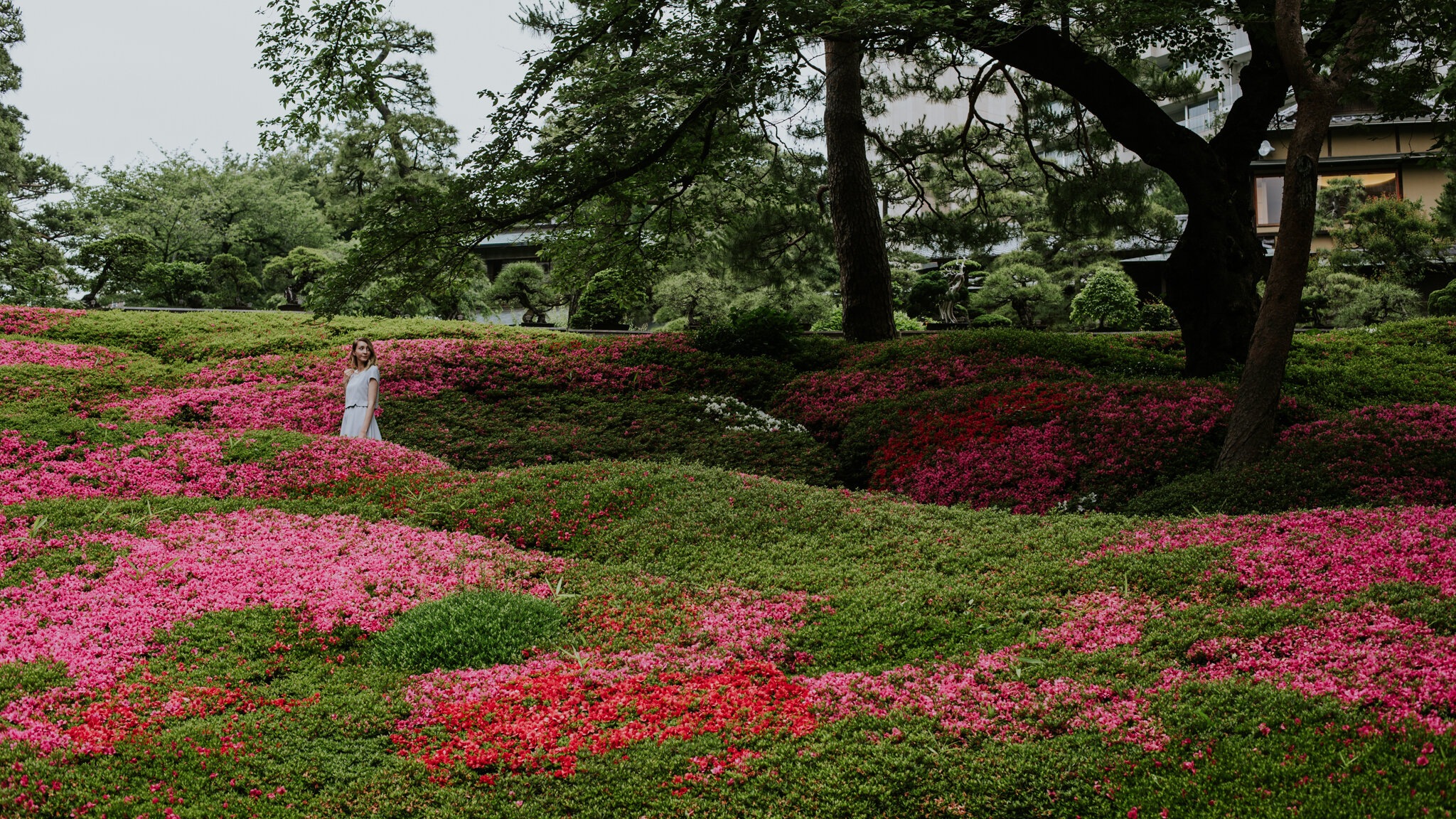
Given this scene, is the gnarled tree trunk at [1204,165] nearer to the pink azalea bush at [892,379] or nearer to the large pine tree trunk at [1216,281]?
the large pine tree trunk at [1216,281]

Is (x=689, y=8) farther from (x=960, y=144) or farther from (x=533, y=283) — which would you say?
(x=533, y=283)

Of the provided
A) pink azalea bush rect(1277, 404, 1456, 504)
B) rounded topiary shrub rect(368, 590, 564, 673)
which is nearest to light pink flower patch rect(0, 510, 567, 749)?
rounded topiary shrub rect(368, 590, 564, 673)

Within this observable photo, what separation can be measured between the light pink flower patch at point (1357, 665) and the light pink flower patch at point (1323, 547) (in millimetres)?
430

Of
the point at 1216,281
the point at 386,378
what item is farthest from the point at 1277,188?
the point at 386,378

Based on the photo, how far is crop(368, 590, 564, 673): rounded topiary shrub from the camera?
15.9ft

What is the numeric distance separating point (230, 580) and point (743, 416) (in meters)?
6.60

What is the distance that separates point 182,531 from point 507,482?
2.48 metres

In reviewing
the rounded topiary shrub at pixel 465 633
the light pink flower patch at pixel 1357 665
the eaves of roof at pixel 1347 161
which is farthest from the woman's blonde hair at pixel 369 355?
the eaves of roof at pixel 1347 161

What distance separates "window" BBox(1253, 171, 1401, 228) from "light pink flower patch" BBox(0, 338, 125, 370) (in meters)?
35.0

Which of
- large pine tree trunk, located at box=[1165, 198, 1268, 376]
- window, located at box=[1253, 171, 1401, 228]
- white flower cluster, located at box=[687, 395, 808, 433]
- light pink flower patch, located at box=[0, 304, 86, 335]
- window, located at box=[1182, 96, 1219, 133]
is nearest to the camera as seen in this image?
large pine tree trunk, located at box=[1165, 198, 1268, 376]

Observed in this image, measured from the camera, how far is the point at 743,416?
11352 millimetres

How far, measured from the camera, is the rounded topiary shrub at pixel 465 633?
4848 mm

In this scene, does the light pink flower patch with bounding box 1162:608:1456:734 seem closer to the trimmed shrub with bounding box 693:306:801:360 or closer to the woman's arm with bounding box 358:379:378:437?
the woman's arm with bounding box 358:379:378:437

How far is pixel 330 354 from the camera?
13.9 metres
